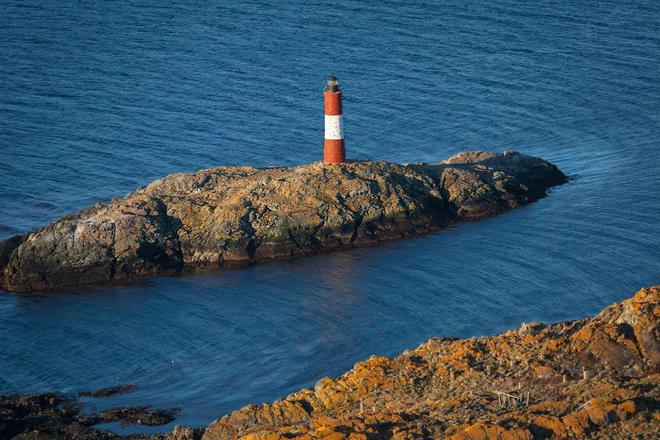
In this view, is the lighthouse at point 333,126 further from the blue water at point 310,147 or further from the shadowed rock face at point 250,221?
the blue water at point 310,147

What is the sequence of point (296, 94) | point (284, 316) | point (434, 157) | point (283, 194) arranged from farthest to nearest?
point (296, 94)
point (434, 157)
point (283, 194)
point (284, 316)

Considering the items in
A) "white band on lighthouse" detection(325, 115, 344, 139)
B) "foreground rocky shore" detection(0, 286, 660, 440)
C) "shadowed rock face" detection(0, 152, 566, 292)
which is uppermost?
"white band on lighthouse" detection(325, 115, 344, 139)

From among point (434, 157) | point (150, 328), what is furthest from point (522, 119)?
point (150, 328)

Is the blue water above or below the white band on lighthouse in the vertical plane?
below

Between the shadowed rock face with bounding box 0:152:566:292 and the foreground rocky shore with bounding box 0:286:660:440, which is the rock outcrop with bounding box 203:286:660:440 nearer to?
the foreground rocky shore with bounding box 0:286:660:440

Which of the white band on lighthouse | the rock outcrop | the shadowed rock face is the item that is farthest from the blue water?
the rock outcrop

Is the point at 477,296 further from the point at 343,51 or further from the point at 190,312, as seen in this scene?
the point at 343,51
